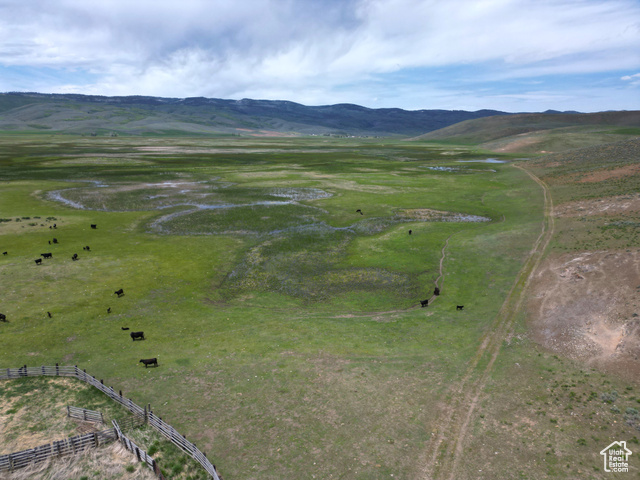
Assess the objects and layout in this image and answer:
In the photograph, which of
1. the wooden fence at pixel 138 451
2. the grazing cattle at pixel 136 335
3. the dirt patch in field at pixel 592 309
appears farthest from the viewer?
the grazing cattle at pixel 136 335

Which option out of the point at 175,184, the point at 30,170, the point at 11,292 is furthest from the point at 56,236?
the point at 30,170

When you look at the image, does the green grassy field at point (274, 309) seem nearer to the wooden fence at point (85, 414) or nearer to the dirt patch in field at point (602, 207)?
the wooden fence at point (85, 414)

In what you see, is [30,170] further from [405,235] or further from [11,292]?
[405,235]

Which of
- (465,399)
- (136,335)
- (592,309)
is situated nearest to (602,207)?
(592,309)

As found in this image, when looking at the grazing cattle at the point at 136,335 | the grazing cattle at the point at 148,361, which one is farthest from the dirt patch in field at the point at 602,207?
the grazing cattle at the point at 136,335

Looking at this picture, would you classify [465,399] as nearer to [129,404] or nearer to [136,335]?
[129,404]
